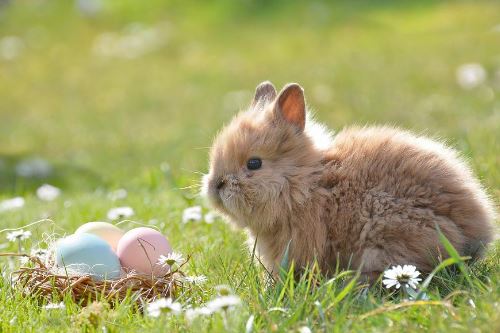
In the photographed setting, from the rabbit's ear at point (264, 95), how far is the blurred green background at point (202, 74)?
152 centimetres

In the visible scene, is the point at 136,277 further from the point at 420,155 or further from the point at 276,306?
the point at 420,155

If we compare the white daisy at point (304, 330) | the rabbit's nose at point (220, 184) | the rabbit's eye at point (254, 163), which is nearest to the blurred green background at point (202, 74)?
the rabbit's eye at point (254, 163)

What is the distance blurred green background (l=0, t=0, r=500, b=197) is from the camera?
339 inches

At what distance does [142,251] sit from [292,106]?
1.03 meters

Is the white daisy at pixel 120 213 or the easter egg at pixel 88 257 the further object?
the white daisy at pixel 120 213

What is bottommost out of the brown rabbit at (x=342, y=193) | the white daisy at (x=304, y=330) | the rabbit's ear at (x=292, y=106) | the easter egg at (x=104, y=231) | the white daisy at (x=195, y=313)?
the white daisy at (x=304, y=330)

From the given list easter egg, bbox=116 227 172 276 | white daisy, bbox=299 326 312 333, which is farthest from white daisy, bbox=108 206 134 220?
white daisy, bbox=299 326 312 333

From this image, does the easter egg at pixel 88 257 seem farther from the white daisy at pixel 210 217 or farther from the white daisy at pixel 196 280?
the white daisy at pixel 210 217

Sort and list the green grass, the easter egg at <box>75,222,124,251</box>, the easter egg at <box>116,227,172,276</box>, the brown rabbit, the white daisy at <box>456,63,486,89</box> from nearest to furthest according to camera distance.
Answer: the green grass, the brown rabbit, the easter egg at <box>116,227,172,276</box>, the easter egg at <box>75,222,124,251</box>, the white daisy at <box>456,63,486,89</box>

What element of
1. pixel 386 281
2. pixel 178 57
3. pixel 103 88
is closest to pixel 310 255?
pixel 386 281

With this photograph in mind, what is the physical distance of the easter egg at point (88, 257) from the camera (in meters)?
3.48

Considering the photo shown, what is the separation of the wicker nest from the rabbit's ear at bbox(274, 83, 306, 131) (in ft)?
3.05

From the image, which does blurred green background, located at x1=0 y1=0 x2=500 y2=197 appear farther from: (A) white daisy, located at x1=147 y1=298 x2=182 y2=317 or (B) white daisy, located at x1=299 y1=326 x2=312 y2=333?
(A) white daisy, located at x1=147 y1=298 x2=182 y2=317

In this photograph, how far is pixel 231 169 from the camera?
365 centimetres
